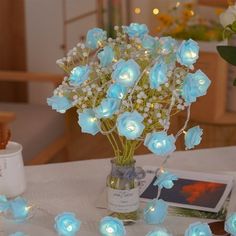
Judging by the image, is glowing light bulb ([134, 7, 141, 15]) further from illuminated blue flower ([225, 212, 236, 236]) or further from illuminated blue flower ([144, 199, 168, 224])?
illuminated blue flower ([225, 212, 236, 236])

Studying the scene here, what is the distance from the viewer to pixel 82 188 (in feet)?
5.31

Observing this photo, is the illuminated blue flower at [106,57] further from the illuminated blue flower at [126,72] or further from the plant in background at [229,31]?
the plant in background at [229,31]

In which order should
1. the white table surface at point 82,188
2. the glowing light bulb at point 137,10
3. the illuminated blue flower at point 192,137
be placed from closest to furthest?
1. the illuminated blue flower at point 192,137
2. the white table surface at point 82,188
3. the glowing light bulb at point 137,10

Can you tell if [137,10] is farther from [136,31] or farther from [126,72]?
[126,72]

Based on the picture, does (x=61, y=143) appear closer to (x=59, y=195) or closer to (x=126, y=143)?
(x=59, y=195)

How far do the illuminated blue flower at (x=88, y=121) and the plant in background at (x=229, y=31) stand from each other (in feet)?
1.16

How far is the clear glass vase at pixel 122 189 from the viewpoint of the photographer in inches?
53.2

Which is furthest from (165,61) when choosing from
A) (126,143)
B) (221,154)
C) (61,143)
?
(61,143)

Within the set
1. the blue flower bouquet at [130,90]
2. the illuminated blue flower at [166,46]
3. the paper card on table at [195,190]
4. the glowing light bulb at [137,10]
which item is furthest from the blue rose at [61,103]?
the glowing light bulb at [137,10]

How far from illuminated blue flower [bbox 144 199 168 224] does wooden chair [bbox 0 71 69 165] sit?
1.66 meters

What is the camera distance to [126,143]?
1.33 metres

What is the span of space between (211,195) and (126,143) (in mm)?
336

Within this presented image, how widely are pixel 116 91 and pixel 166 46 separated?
0.54 feet

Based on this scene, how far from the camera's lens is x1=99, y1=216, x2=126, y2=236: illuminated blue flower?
1.30 metres
